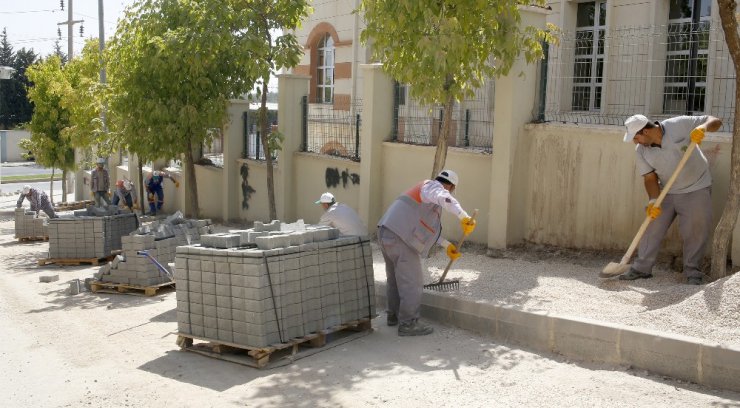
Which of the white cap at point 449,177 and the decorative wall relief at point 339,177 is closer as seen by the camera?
the white cap at point 449,177

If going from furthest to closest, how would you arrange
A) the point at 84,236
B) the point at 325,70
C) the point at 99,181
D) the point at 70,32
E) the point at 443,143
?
1. the point at 70,32
2. the point at 325,70
3. the point at 99,181
4. the point at 84,236
5. the point at 443,143

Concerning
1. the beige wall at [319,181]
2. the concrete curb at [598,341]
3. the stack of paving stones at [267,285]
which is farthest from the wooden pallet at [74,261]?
the concrete curb at [598,341]

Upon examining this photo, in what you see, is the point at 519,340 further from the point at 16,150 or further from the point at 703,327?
the point at 16,150

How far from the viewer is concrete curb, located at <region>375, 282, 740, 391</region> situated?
553 centimetres

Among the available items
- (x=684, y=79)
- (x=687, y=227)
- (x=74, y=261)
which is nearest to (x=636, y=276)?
(x=687, y=227)

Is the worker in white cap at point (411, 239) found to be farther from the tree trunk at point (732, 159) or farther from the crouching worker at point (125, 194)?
the crouching worker at point (125, 194)

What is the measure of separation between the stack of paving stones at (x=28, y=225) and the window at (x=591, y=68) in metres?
11.8

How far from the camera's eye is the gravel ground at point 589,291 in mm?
6203

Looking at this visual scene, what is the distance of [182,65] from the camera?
14.4m

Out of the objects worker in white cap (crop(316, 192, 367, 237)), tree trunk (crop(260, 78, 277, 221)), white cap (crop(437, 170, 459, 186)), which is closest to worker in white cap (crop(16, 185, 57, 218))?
tree trunk (crop(260, 78, 277, 221))

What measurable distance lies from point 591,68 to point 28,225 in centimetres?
1246

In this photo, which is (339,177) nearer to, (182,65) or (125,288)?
(182,65)

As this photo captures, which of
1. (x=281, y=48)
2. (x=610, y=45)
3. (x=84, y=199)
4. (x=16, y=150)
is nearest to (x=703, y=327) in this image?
(x=610, y=45)

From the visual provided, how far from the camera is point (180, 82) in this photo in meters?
14.9
